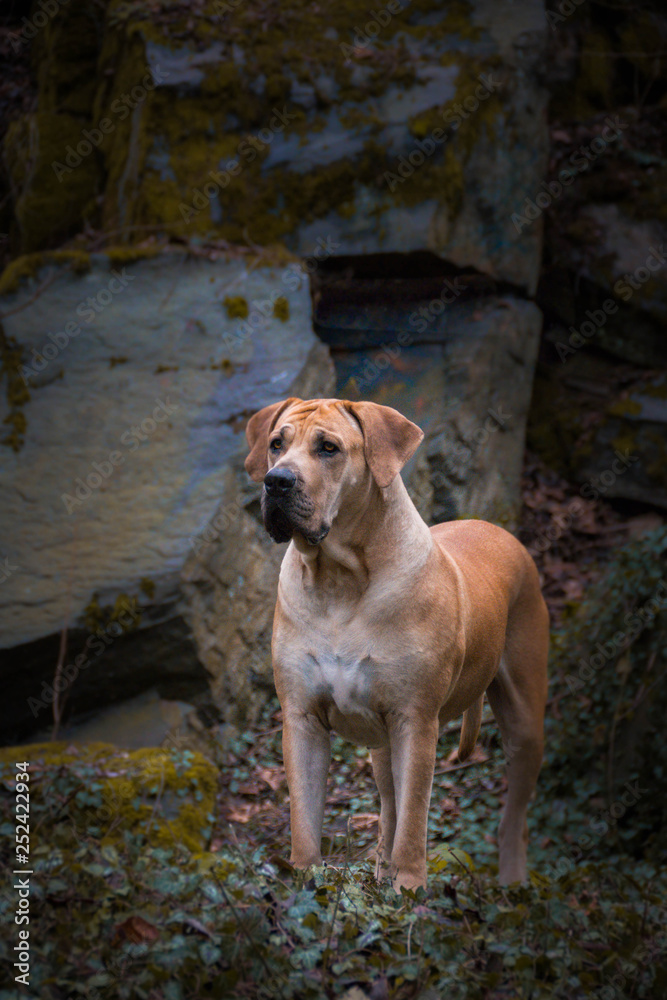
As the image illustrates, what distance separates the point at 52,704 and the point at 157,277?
3.46 m

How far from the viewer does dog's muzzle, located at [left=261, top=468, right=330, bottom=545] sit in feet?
10.4

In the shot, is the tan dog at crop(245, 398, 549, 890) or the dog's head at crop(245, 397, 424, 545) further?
the tan dog at crop(245, 398, 549, 890)

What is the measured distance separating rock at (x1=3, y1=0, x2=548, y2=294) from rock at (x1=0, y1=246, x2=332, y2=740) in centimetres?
99

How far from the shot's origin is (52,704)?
18.9 feet

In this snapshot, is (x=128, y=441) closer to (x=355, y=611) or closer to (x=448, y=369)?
(x=448, y=369)

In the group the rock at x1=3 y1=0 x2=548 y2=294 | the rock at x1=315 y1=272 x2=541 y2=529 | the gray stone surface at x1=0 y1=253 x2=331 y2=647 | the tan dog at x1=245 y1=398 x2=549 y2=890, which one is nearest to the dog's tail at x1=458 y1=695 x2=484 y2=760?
the tan dog at x1=245 y1=398 x2=549 y2=890

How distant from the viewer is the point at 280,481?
10.4 ft

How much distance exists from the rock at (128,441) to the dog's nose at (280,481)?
2.91 meters

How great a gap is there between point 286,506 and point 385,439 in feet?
1.85

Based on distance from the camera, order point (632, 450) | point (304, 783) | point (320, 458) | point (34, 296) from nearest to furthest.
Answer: point (320, 458) → point (304, 783) → point (34, 296) → point (632, 450)

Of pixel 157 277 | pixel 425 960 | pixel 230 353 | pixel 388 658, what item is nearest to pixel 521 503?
pixel 230 353

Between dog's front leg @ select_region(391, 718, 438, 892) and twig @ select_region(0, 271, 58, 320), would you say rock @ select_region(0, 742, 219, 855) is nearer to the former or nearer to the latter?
dog's front leg @ select_region(391, 718, 438, 892)

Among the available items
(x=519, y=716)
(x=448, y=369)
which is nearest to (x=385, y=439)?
(x=519, y=716)

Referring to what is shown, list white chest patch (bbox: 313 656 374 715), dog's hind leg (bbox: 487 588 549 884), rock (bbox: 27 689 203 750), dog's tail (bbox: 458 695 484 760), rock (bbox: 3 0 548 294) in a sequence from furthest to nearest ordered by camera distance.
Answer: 1. rock (bbox: 3 0 548 294)
2. rock (bbox: 27 689 203 750)
3. dog's hind leg (bbox: 487 588 549 884)
4. dog's tail (bbox: 458 695 484 760)
5. white chest patch (bbox: 313 656 374 715)
